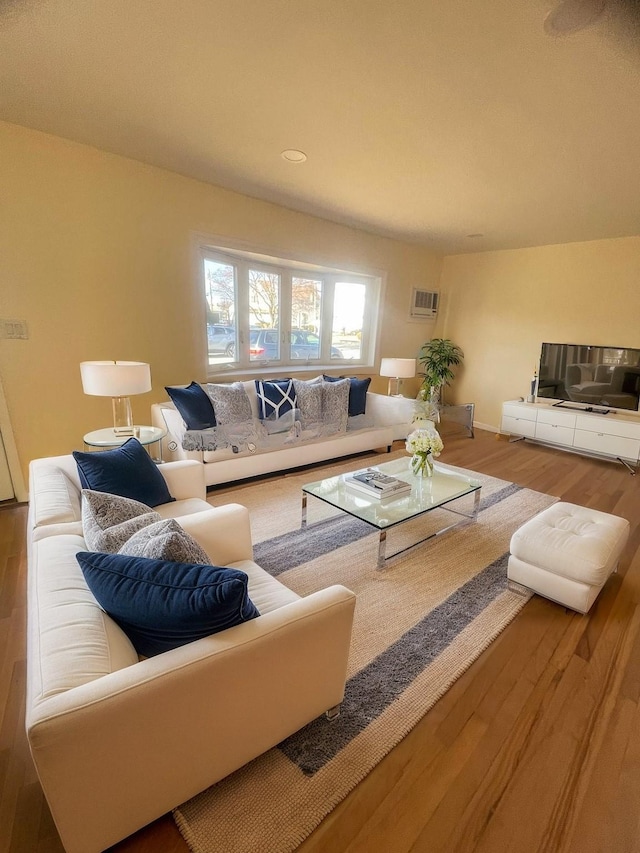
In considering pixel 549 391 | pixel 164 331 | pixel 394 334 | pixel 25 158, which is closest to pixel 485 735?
pixel 164 331

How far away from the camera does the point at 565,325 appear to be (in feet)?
15.6

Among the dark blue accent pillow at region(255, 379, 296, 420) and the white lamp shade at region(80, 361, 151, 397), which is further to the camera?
the dark blue accent pillow at region(255, 379, 296, 420)

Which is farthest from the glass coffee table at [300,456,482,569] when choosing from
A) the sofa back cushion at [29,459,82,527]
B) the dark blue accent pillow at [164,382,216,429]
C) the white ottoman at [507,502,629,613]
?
the sofa back cushion at [29,459,82,527]

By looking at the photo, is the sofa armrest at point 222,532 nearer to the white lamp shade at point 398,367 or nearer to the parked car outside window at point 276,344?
the parked car outside window at point 276,344

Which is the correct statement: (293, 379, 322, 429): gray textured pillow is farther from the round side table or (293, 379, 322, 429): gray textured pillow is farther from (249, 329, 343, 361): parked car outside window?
the round side table

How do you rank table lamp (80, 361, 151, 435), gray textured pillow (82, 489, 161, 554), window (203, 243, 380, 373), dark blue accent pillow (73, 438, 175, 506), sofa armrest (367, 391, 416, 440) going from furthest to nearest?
sofa armrest (367, 391, 416, 440)
window (203, 243, 380, 373)
table lamp (80, 361, 151, 435)
dark blue accent pillow (73, 438, 175, 506)
gray textured pillow (82, 489, 161, 554)

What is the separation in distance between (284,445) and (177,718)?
8.56 ft

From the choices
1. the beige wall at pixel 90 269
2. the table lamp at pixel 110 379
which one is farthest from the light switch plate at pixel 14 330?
the table lamp at pixel 110 379

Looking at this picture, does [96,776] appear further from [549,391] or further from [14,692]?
[549,391]

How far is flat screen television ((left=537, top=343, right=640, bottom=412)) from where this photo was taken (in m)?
4.26

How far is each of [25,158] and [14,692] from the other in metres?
3.13

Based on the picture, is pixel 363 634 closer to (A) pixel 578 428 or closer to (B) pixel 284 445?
(B) pixel 284 445

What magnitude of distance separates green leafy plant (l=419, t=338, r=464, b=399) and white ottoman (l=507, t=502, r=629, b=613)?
144 inches

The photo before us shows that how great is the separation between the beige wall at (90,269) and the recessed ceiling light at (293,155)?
101 centimetres
